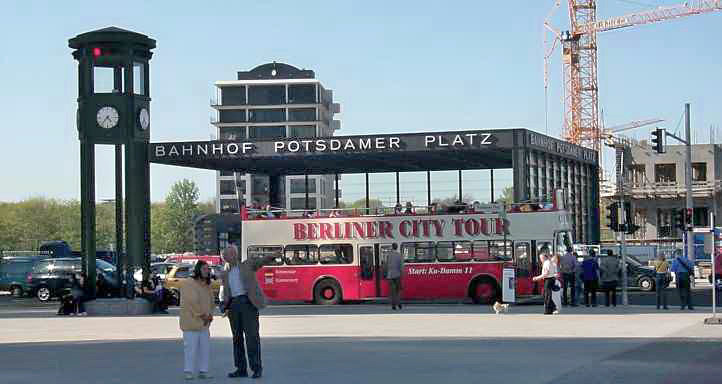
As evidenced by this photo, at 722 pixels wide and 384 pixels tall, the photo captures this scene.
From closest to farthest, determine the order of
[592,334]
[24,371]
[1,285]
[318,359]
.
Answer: [24,371]
[318,359]
[592,334]
[1,285]

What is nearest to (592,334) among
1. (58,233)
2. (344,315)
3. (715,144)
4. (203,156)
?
(344,315)

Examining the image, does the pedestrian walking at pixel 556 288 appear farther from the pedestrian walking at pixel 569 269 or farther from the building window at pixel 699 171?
the building window at pixel 699 171

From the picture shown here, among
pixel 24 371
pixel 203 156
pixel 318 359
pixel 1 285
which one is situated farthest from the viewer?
pixel 1 285

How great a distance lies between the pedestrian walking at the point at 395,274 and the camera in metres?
34.1

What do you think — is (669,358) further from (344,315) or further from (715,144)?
(715,144)

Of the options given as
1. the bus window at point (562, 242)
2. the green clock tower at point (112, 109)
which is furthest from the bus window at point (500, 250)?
the green clock tower at point (112, 109)

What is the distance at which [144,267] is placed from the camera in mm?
34969

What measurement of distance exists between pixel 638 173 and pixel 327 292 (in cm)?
6587

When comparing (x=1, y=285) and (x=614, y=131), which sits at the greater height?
(x=614, y=131)

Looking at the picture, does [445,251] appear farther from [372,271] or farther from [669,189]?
[669,189]

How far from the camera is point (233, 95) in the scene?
138 metres

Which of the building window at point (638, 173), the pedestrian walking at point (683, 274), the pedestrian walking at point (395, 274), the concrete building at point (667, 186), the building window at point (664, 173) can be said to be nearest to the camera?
the pedestrian walking at point (683, 274)

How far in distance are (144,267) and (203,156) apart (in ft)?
36.4

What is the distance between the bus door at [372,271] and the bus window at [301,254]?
1590mm
